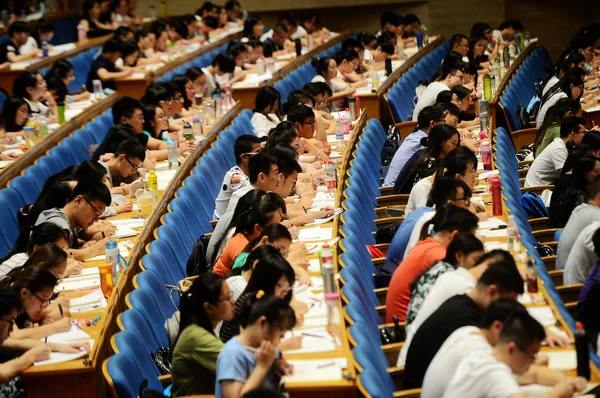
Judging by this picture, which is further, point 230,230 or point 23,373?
point 230,230

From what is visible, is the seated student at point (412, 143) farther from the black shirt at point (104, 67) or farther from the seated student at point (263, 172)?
the black shirt at point (104, 67)

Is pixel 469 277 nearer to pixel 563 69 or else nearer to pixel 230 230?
pixel 230 230

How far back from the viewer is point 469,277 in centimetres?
504

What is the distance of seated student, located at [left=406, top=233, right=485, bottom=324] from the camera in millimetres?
5215

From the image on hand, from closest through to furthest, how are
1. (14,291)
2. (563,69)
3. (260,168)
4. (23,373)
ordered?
(23,373)
(14,291)
(260,168)
(563,69)

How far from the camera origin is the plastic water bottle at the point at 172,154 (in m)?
8.57

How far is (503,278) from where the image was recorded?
468cm

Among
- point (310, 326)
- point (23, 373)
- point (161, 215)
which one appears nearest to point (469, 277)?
point (310, 326)

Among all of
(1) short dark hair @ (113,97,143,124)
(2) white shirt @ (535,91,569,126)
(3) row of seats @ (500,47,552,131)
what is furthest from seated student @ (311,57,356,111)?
(1) short dark hair @ (113,97,143,124)

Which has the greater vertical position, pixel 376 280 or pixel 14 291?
pixel 14 291

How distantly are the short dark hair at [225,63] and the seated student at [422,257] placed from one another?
691 cm

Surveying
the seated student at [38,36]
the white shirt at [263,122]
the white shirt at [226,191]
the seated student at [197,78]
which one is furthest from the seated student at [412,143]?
the seated student at [38,36]

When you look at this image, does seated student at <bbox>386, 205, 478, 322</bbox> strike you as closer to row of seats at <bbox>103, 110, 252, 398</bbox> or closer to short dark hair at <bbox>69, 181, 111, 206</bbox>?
row of seats at <bbox>103, 110, 252, 398</bbox>

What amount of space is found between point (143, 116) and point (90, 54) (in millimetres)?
5160
